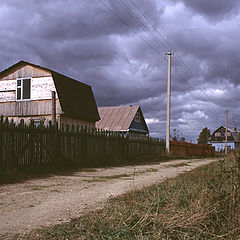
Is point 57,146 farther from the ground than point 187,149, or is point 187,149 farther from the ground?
point 57,146

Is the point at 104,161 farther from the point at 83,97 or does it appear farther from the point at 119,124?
the point at 119,124

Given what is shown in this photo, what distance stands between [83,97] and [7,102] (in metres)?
5.72

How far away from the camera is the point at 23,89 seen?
71.1ft

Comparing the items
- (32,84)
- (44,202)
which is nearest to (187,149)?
(32,84)

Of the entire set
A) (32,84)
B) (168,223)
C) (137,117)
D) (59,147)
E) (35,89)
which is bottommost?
(168,223)

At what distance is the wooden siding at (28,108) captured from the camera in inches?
821

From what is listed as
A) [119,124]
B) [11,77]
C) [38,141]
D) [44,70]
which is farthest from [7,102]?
[119,124]

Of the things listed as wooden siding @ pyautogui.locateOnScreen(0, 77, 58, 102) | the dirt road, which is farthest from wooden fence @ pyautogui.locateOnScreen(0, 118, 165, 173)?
wooden siding @ pyautogui.locateOnScreen(0, 77, 58, 102)

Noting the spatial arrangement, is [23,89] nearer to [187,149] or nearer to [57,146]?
[57,146]

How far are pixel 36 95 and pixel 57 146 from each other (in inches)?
404

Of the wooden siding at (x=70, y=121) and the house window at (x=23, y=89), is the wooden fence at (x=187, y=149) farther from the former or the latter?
the house window at (x=23, y=89)

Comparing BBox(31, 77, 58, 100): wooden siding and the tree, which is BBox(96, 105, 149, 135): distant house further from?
the tree

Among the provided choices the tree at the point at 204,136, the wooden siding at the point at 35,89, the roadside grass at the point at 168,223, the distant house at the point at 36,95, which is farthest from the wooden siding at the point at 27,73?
the tree at the point at 204,136

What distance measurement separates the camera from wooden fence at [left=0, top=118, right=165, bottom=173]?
9.61 meters
